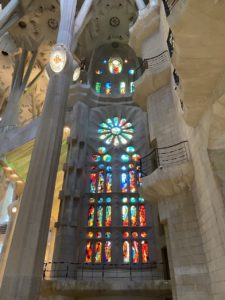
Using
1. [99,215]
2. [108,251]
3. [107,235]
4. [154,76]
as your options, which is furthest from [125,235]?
[154,76]

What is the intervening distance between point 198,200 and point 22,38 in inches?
686

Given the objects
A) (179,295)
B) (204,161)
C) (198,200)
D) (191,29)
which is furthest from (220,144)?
(179,295)

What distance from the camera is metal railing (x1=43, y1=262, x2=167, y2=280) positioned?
10312 millimetres

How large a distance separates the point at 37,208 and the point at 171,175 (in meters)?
3.44

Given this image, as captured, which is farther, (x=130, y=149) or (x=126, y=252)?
(x=130, y=149)

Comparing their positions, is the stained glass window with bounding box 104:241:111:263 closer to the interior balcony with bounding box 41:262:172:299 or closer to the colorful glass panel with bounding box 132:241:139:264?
the interior balcony with bounding box 41:262:172:299

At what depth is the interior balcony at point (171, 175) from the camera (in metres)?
6.41

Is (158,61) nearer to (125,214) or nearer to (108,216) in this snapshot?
(125,214)

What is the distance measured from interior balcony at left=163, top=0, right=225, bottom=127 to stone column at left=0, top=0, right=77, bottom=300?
13.3ft

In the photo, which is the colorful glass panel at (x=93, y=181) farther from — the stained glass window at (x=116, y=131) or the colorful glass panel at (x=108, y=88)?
the colorful glass panel at (x=108, y=88)

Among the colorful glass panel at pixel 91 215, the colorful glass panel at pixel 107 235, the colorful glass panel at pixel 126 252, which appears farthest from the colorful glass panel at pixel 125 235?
the colorful glass panel at pixel 91 215

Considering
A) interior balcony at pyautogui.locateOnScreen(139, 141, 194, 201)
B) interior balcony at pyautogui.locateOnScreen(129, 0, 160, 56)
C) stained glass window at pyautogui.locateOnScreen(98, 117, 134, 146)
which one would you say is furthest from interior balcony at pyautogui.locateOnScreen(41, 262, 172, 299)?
interior balcony at pyautogui.locateOnScreen(129, 0, 160, 56)

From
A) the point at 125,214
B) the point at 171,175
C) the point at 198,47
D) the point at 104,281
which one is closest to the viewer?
the point at 198,47

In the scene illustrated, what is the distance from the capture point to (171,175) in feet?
21.2
